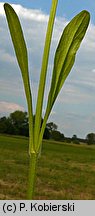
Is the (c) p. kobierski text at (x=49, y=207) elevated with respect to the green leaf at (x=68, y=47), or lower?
lower

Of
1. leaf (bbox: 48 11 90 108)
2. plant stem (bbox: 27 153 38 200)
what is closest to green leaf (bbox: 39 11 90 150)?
leaf (bbox: 48 11 90 108)

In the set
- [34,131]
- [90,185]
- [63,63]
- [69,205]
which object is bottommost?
[90,185]

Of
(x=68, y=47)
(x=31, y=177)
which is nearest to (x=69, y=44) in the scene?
(x=68, y=47)

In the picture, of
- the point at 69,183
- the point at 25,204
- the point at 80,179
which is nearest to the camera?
the point at 25,204

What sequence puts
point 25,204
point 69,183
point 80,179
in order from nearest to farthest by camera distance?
point 25,204 → point 69,183 → point 80,179

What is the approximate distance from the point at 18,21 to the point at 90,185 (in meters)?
9.64

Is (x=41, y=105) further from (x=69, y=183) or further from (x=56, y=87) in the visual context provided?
(x=69, y=183)

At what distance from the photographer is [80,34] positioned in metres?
0.62

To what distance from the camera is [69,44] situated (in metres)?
0.62

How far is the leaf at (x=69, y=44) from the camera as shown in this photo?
61cm

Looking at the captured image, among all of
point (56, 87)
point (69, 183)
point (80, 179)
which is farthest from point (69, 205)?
point (80, 179)

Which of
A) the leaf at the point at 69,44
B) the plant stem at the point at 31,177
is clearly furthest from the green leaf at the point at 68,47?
the plant stem at the point at 31,177

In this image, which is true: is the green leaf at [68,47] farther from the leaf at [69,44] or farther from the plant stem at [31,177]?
the plant stem at [31,177]

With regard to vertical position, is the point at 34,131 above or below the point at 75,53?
below
